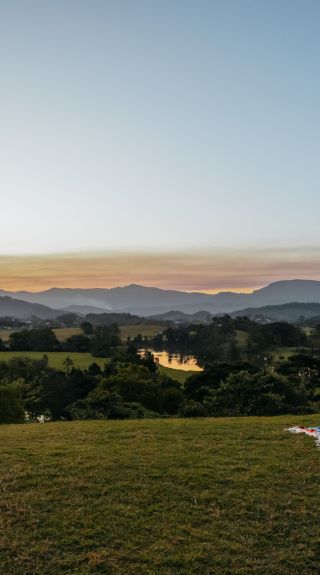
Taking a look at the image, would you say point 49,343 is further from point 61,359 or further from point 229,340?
point 229,340

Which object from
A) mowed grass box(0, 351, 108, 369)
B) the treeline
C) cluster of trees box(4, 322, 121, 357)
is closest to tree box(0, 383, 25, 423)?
the treeline

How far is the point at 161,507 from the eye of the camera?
11562 mm

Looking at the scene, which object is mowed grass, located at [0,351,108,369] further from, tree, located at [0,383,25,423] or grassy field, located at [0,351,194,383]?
tree, located at [0,383,25,423]

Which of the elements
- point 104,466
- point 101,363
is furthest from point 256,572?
point 101,363

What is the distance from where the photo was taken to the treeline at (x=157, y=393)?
123 feet

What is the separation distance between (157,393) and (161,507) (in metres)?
38.5

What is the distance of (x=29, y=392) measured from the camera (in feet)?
197

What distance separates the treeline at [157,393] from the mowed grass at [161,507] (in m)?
18.5

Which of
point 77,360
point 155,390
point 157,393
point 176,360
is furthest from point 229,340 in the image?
point 155,390

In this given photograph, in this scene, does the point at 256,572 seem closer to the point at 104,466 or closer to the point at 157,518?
the point at 157,518

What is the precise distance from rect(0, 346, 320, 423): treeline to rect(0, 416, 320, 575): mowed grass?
18.5 metres

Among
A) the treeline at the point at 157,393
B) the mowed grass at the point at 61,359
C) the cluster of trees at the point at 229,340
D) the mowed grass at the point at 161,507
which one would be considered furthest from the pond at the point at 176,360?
the mowed grass at the point at 161,507

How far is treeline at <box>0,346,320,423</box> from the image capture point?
3738cm

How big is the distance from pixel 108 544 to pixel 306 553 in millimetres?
4374
